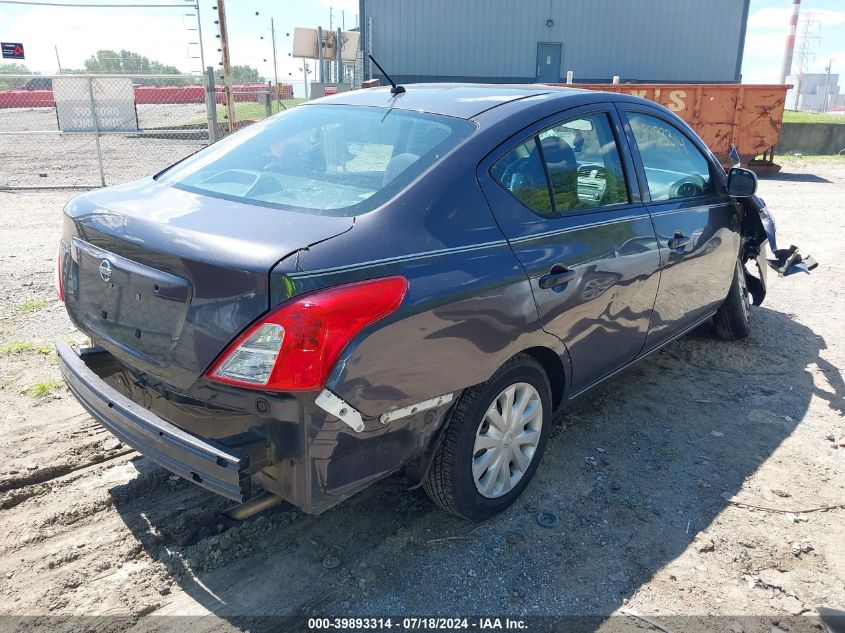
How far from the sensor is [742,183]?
430 centimetres

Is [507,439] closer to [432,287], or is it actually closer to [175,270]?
[432,287]

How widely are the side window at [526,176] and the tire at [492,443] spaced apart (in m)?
0.67

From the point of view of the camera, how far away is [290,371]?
2.14 meters

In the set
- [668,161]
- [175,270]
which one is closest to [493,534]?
[175,270]

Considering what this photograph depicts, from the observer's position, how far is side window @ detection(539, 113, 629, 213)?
3.12m

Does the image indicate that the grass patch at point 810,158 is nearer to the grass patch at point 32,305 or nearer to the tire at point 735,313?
the tire at point 735,313

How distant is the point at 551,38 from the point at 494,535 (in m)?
26.9

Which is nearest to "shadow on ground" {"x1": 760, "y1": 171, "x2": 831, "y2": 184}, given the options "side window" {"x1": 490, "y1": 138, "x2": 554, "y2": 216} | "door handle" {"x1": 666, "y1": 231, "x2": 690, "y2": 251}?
"door handle" {"x1": 666, "y1": 231, "x2": 690, "y2": 251}

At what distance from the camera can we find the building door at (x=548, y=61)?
26.7m

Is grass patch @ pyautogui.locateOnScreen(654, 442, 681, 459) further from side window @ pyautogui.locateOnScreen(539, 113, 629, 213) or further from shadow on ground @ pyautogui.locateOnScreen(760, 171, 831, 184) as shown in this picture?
shadow on ground @ pyautogui.locateOnScreen(760, 171, 831, 184)

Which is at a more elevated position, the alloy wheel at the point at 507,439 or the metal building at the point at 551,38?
the metal building at the point at 551,38

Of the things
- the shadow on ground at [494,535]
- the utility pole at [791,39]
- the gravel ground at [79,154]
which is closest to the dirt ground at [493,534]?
the shadow on ground at [494,535]

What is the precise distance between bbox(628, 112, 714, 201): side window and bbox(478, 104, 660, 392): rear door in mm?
237

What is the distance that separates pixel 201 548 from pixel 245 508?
0.39 meters
